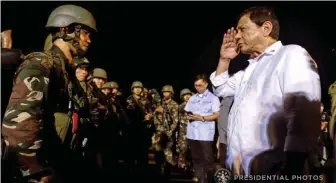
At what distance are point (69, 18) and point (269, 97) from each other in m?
2.57

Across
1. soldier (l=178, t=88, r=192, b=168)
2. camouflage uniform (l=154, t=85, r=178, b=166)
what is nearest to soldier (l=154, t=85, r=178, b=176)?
camouflage uniform (l=154, t=85, r=178, b=166)

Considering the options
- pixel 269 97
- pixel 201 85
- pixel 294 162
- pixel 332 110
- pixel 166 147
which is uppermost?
pixel 201 85

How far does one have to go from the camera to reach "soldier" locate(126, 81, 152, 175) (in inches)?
398

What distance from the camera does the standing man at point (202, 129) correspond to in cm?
713

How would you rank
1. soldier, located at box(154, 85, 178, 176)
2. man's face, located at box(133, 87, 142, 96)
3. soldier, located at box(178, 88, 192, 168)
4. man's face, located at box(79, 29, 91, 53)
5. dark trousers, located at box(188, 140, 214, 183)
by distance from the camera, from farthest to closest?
1. man's face, located at box(133, 87, 142, 96)
2. soldier, located at box(154, 85, 178, 176)
3. soldier, located at box(178, 88, 192, 168)
4. dark trousers, located at box(188, 140, 214, 183)
5. man's face, located at box(79, 29, 91, 53)

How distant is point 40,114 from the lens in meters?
3.38

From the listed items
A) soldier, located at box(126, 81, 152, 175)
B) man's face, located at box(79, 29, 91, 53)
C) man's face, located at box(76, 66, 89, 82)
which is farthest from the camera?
soldier, located at box(126, 81, 152, 175)

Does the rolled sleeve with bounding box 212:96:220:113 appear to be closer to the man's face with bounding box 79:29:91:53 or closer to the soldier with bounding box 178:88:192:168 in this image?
the soldier with bounding box 178:88:192:168

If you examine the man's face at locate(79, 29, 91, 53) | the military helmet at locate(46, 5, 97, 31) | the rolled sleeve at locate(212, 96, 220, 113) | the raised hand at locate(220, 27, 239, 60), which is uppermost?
the military helmet at locate(46, 5, 97, 31)

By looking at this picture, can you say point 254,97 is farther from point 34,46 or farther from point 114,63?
point 114,63

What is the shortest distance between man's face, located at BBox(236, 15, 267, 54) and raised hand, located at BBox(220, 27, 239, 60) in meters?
0.26

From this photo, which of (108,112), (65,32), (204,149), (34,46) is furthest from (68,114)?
(34,46)

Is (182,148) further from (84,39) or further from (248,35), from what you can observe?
(248,35)

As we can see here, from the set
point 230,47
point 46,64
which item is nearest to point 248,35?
point 230,47
